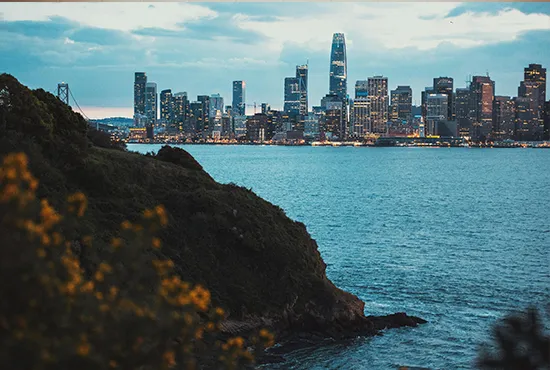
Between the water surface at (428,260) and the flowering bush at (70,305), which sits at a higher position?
the flowering bush at (70,305)

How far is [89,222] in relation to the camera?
23.7 m

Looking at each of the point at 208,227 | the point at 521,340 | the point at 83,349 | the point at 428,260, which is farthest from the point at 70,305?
the point at 428,260

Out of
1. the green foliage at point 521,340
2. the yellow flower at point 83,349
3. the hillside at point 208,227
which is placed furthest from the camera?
the hillside at point 208,227

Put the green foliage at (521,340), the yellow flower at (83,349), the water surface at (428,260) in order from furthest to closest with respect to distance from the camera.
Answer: the water surface at (428,260), the green foliage at (521,340), the yellow flower at (83,349)

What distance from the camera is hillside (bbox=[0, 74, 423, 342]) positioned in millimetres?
23953

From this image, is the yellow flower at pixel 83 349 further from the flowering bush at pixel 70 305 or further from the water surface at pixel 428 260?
the water surface at pixel 428 260

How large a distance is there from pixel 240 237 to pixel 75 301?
2095cm

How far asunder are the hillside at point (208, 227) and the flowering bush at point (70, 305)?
17.0m

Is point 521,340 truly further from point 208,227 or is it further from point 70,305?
point 208,227

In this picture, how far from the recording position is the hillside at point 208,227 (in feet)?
78.6

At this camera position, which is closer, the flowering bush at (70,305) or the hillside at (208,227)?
the flowering bush at (70,305)

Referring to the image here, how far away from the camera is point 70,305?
5.31m

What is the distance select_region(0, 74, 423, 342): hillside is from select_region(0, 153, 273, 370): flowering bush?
17.0 meters

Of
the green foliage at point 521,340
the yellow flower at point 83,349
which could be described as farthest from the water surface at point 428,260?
the yellow flower at point 83,349
